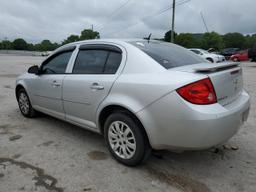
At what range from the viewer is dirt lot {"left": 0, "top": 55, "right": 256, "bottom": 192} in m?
2.48

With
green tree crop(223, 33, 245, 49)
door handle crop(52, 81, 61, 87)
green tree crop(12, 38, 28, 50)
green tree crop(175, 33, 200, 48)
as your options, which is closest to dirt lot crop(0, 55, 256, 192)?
door handle crop(52, 81, 61, 87)

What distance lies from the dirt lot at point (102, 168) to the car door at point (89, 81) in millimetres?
465

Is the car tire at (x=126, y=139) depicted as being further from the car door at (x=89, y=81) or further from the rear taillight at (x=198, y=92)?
the rear taillight at (x=198, y=92)

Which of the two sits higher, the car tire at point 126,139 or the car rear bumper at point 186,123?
the car rear bumper at point 186,123

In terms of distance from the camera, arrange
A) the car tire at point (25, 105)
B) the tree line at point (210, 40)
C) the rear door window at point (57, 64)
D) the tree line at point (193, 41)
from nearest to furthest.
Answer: the rear door window at point (57, 64) < the car tire at point (25, 105) < the tree line at point (210, 40) < the tree line at point (193, 41)

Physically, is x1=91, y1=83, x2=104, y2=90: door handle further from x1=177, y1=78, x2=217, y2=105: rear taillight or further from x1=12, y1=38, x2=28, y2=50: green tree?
x1=12, y1=38, x2=28, y2=50: green tree

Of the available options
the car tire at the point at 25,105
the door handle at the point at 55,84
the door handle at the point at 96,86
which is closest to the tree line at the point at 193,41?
the car tire at the point at 25,105

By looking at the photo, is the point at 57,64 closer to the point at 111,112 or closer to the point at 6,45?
the point at 111,112

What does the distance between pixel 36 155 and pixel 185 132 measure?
204 centimetres

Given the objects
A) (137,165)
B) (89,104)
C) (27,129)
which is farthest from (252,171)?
(27,129)

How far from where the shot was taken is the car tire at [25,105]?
4.69m

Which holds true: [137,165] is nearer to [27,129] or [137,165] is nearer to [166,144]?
[166,144]

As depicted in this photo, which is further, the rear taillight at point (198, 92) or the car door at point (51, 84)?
the car door at point (51, 84)

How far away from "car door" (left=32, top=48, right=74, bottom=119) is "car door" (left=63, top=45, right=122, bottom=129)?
0.21m
